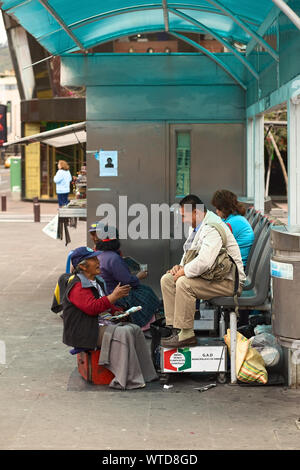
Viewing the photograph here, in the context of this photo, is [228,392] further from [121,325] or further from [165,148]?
[165,148]

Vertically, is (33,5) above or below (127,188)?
above

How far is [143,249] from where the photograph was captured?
38.4 feet

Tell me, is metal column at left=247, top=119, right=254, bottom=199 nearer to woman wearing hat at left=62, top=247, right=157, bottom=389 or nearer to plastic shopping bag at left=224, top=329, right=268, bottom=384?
plastic shopping bag at left=224, top=329, right=268, bottom=384

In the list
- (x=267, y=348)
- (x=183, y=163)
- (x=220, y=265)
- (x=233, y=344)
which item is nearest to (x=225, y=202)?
(x=220, y=265)

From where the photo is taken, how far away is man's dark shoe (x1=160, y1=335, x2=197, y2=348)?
7100 mm

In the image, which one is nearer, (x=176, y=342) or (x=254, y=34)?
(x=176, y=342)

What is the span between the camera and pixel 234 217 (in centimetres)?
856

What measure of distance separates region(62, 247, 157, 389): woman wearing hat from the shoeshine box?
25 centimetres

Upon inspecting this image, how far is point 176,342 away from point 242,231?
6.16ft

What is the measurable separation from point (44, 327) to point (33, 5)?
3.54m

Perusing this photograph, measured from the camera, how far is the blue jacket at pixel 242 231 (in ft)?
28.0

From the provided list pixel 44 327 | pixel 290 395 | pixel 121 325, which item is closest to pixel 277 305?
pixel 290 395

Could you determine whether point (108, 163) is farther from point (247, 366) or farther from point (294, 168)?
point (247, 366)

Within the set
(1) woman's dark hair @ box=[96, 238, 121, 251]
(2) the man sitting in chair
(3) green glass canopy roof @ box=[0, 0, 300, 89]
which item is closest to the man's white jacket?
(2) the man sitting in chair
